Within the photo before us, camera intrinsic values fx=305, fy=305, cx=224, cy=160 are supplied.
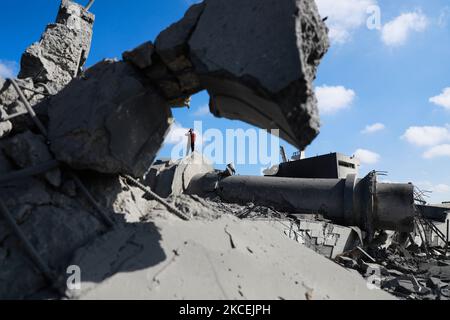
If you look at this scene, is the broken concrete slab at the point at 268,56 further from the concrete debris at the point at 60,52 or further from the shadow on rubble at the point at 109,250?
the concrete debris at the point at 60,52

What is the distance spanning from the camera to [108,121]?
2641 mm

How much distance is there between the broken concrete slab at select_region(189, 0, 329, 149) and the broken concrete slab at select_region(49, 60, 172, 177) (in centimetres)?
74

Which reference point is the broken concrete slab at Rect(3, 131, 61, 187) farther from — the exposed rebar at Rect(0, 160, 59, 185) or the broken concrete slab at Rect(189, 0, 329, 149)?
the broken concrete slab at Rect(189, 0, 329, 149)

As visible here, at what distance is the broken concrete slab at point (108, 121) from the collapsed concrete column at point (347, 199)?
3544 millimetres

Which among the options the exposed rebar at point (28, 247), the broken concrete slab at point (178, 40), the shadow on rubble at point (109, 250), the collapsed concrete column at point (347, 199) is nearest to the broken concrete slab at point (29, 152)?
the shadow on rubble at point (109, 250)

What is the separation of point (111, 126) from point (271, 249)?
189cm

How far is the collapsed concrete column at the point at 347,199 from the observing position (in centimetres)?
529

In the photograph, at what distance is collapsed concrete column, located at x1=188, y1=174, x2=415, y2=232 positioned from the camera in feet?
17.3

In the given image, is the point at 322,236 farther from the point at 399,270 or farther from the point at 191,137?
the point at 191,137

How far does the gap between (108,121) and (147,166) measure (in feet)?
2.11

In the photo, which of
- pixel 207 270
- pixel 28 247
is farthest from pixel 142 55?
pixel 207 270

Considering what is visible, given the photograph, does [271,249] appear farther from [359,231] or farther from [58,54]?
[58,54]

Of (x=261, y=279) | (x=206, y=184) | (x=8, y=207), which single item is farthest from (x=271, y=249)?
(x=206, y=184)

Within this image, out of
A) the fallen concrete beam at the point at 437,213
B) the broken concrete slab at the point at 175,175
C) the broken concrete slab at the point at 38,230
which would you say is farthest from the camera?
the fallen concrete beam at the point at 437,213
